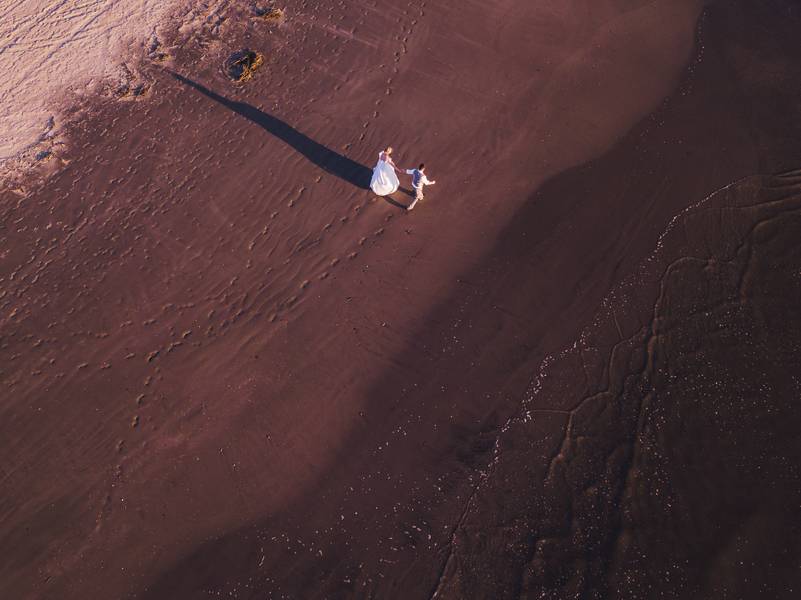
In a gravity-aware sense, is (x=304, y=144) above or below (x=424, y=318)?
above

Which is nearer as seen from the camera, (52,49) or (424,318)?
(424,318)

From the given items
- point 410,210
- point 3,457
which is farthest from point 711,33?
point 3,457

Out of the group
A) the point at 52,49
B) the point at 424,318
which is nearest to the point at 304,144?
the point at 424,318

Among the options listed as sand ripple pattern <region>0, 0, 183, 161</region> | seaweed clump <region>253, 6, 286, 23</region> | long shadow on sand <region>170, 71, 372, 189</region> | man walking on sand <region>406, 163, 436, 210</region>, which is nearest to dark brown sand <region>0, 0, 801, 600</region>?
long shadow on sand <region>170, 71, 372, 189</region>

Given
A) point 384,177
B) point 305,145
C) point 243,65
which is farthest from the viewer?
point 243,65

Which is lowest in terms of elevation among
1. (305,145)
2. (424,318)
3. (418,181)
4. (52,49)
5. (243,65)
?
(424,318)

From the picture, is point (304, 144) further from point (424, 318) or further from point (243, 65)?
point (424, 318)

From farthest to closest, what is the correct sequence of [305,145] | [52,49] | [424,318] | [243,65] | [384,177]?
[52,49]
[243,65]
[305,145]
[384,177]
[424,318]
